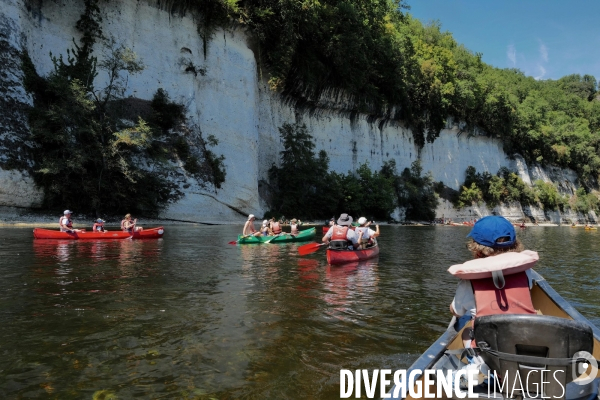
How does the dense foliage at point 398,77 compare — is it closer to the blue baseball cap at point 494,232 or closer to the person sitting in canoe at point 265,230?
the person sitting in canoe at point 265,230

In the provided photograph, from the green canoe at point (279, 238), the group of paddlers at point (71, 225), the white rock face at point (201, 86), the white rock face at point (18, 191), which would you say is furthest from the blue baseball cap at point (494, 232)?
the white rock face at point (201, 86)

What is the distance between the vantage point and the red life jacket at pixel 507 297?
2979 mm

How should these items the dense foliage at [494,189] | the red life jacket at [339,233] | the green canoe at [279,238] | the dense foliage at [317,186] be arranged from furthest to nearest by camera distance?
the dense foliage at [494,189]
the dense foliage at [317,186]
the green canoe at [279,238]
the red life jacket at [339,233]

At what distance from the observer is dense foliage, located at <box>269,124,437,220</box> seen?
34719 mm

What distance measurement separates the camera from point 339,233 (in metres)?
12.0

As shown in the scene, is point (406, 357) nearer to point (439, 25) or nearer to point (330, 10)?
point (330, 10)

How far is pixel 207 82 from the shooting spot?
31.6m

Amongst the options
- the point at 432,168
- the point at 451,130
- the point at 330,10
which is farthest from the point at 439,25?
the point at 330,10

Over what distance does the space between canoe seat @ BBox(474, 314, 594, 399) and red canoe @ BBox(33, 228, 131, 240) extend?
16.7 m

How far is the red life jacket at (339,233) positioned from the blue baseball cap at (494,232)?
28.7 ft

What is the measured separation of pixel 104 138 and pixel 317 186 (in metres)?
17.0

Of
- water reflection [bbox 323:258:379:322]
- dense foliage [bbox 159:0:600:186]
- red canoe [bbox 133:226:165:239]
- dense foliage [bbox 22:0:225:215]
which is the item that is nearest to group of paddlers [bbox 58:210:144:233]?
red canoe [bbox 133:226:165:239]

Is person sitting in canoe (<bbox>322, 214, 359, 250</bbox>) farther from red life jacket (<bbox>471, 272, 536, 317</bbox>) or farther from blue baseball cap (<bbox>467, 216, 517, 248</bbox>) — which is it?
red life jacket (<bbox>471, 272, 536, 317</bbox>)

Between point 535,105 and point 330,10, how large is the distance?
4519cm
